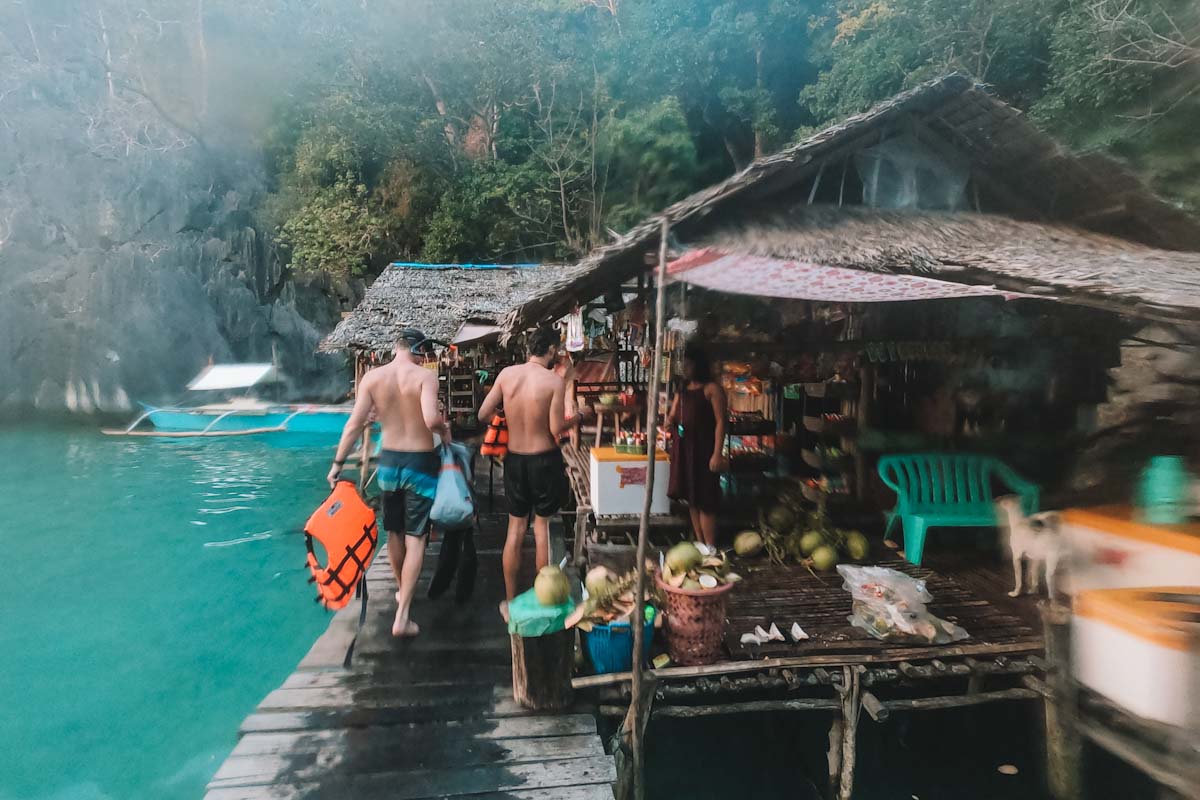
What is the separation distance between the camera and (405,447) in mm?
4469

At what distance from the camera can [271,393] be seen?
1001 inches

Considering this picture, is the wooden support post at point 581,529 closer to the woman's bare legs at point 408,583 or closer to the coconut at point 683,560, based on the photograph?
the woman's bare legs at point 408,583

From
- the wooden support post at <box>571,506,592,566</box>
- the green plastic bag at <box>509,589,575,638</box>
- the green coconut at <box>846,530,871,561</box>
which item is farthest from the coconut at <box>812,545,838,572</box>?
the green plastic bag at <box>509,589,575,638</box>

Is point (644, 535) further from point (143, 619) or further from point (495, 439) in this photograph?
point (143, 619)

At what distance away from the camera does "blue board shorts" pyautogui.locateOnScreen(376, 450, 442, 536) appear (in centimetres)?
445

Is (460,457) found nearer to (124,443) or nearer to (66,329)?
(124,443)

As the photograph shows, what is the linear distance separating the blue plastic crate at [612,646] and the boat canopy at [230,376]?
2291 cm

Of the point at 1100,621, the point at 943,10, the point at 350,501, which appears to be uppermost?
the point at 943,10

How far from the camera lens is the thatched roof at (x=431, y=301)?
11414 mm

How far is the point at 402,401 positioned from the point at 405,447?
0.33 metres

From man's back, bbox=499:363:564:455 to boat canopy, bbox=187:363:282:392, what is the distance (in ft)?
71.6

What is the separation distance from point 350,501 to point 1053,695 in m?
4.51

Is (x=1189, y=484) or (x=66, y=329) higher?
(x=66, y=329)

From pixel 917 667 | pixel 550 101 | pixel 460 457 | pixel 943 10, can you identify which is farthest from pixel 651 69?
pixel 917 667
